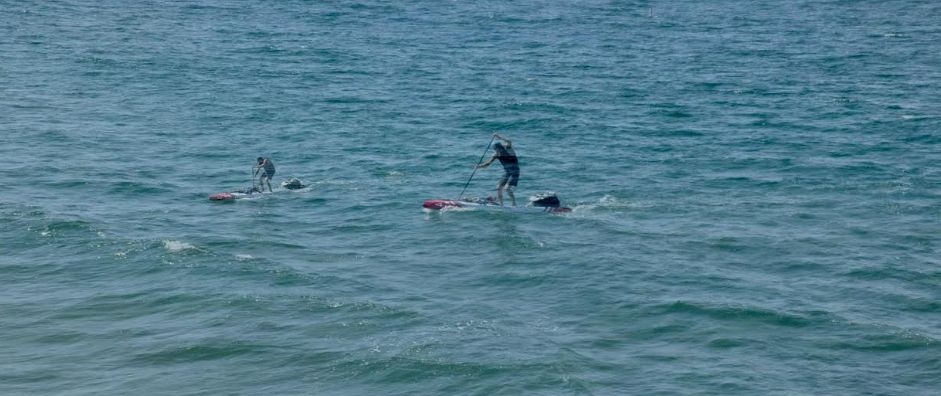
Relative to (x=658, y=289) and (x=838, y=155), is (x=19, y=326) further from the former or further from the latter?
(x=838, y=155)

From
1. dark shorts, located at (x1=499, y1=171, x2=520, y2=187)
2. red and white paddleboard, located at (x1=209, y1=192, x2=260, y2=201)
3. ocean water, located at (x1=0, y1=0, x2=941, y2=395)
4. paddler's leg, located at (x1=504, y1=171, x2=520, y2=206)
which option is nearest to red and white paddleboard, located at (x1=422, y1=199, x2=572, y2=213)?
paddler's leg, located at (x1=504, y1=171, x2=520, y2=206)

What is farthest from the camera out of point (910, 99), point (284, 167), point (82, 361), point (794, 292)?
point (910, 99)

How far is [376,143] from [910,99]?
1144 inches

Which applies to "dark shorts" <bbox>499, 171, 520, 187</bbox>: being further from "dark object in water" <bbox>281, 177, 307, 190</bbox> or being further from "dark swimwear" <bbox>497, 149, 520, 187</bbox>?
"dark object in water" <bbox>281, 177, 307, 190</bbox>

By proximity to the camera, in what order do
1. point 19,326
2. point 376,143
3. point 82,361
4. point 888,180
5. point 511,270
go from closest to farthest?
1. point 82,361
2. point 19,326
3. point 511,270
4. point 888,180
5. point 376,143

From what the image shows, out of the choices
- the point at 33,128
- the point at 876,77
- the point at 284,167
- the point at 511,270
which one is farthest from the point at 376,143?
the point at 876,77

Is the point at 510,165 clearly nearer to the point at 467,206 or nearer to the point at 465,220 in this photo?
the point at 467,206

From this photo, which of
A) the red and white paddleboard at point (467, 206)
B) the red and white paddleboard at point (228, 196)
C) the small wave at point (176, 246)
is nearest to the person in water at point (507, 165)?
the red and white paddleboard at point (467, 206)

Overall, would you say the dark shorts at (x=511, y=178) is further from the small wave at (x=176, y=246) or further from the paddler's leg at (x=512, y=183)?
the small wave at (x=176, y=246)

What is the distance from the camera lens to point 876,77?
234 feet

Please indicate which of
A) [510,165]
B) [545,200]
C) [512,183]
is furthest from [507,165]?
[545,200]

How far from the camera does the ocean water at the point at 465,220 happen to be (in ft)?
96.1

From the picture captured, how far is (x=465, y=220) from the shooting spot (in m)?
42.4

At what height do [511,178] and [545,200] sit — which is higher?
[511,178]
